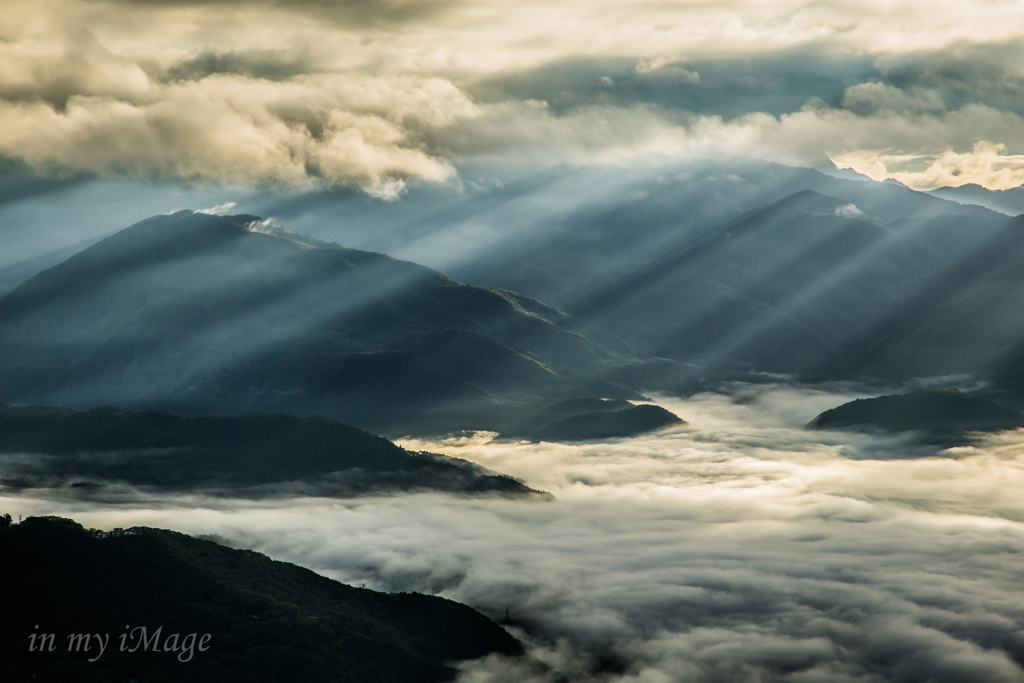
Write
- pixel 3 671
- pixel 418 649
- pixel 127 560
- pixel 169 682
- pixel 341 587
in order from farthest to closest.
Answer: pixel 341 587 < pixel 418 649 < pixel 127 560 < pixel 169 682 < pixel 3 671

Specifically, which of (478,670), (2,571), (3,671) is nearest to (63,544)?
(2,571)

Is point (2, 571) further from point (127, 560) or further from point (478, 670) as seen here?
point (478, 670)

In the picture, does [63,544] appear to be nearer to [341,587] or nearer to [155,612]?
[155,612]

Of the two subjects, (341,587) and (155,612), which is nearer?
(155,612)

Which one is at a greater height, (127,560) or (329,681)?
(127,560)

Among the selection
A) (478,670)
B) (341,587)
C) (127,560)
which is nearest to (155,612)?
(127,560)

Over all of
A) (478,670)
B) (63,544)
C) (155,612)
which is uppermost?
(63,544)

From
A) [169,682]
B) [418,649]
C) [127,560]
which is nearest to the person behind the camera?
[169,682]
